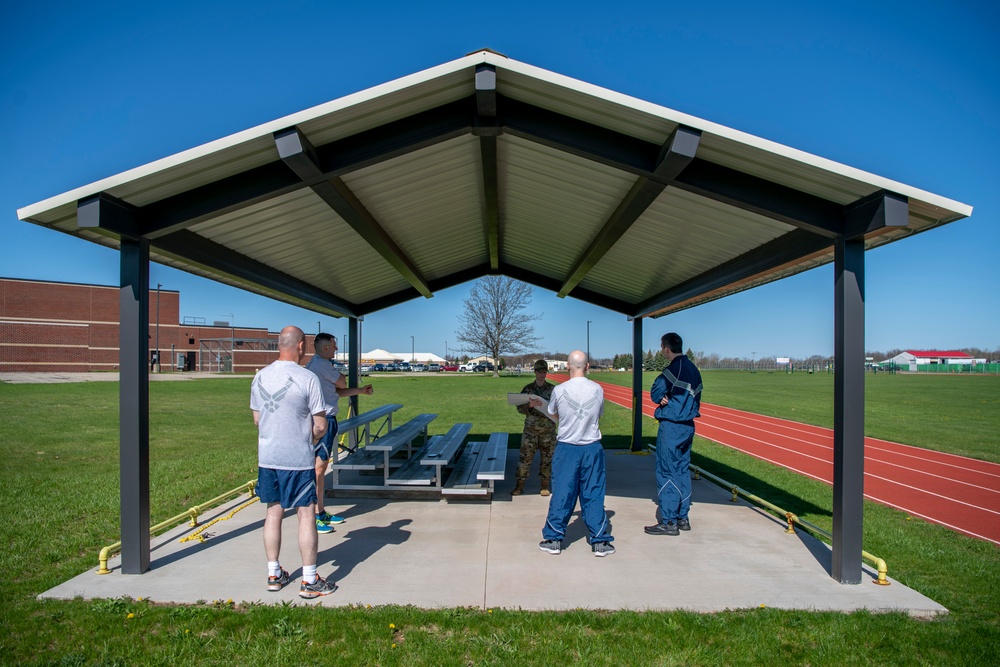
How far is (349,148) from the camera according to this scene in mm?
4781

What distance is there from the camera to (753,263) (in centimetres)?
621

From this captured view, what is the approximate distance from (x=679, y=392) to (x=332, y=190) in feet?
12.5

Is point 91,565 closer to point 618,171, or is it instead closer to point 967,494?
point 618,171

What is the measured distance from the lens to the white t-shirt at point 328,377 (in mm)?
6320

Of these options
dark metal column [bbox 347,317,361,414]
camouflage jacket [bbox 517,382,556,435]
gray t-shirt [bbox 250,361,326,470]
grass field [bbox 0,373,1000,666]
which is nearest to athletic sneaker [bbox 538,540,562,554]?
grass field [bbox 0,373,1000,666]

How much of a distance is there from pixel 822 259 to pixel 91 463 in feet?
37.6

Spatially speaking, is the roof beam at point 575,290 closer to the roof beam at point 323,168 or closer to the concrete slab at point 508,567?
the concrete slab at point 508,567

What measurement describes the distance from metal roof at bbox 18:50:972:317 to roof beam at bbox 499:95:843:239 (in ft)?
0.04

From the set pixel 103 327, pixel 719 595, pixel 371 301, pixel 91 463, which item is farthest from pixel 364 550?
pixel 103 327

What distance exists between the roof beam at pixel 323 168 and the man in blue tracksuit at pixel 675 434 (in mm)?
3117

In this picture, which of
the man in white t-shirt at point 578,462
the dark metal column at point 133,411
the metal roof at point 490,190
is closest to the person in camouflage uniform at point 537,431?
the metal roof at point 490,190

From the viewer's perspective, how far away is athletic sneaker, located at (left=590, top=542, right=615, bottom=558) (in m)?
5.38

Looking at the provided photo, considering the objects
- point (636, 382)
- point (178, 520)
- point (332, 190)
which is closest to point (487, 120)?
point (332, 190)

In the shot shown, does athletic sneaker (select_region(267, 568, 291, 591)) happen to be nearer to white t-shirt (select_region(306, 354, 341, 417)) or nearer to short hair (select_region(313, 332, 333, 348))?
white t-shirt (select_region(306, 354, 341, 417))
